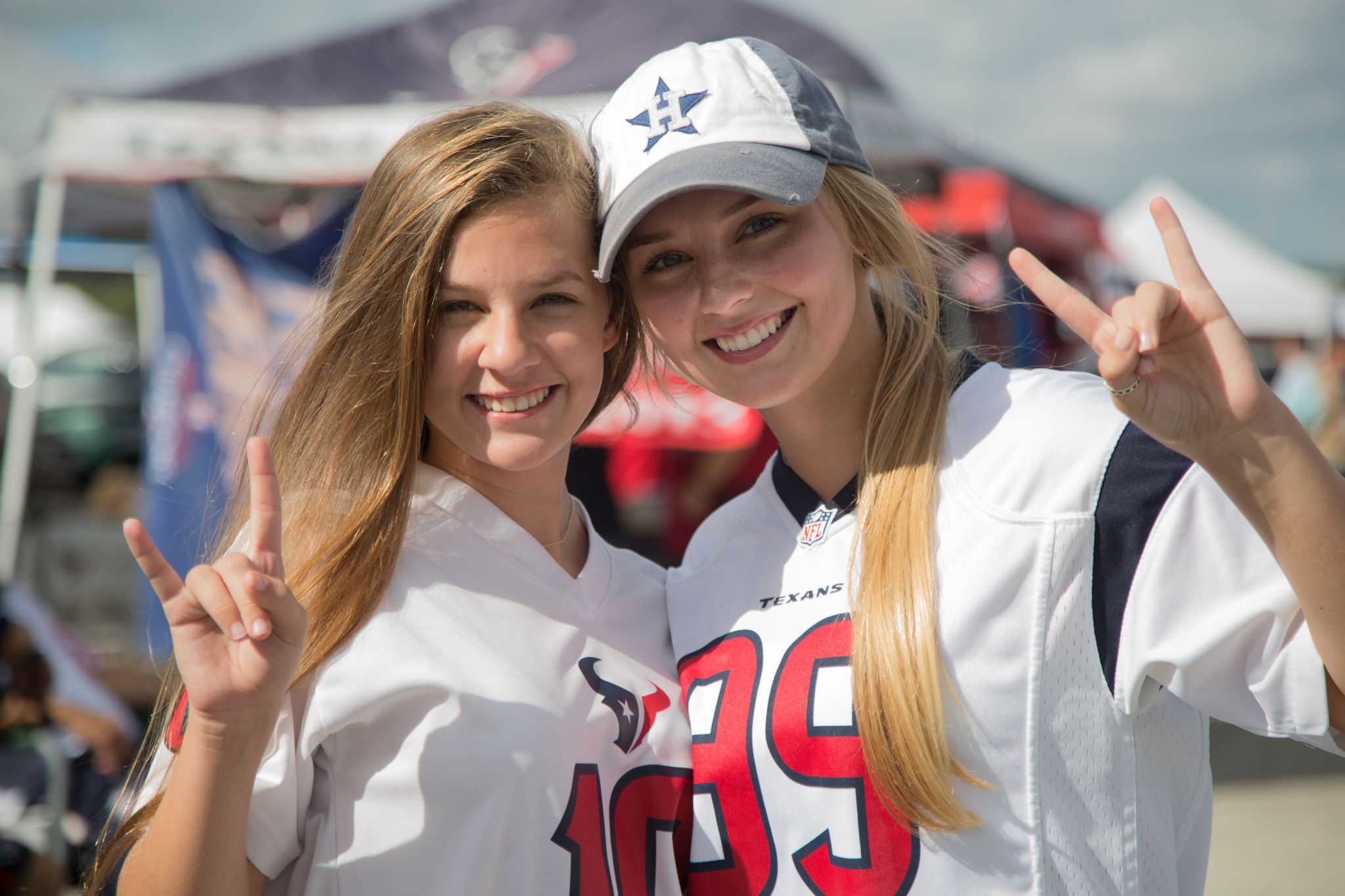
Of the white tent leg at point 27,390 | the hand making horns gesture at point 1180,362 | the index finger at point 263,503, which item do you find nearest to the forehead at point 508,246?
the index finger at point 263,503

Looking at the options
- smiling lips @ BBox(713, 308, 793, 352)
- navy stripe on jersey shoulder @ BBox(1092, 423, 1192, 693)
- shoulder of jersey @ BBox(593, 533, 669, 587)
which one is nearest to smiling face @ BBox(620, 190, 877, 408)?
smiling lips @ BBox(713, 308, 793, 352)

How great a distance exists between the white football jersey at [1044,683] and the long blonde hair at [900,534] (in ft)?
0.11

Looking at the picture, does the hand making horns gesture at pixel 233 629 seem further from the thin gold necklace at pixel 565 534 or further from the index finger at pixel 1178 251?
the index finger at pixel 1178 251

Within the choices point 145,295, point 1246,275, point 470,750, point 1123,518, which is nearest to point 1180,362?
point 1123,518

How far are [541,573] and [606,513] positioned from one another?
3686 millimetres

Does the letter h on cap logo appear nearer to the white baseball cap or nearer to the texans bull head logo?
the white baseball cap

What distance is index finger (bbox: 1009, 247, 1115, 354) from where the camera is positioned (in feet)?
3.99

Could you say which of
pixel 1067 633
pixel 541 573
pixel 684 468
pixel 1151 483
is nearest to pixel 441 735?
pixel 541 573

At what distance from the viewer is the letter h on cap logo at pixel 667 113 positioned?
1661 millimetres

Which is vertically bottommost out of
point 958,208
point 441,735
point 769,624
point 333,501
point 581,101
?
point 441,735

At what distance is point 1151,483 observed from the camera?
1.37 m

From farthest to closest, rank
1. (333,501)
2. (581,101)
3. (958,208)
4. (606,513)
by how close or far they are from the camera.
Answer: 1. (958,208)
2. (606,513)
3. (581,101)
4. (333,501)

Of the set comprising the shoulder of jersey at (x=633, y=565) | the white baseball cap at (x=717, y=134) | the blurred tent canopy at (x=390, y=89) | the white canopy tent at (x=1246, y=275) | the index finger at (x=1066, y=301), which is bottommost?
the shoulder of jersey at (x=633, y=565)

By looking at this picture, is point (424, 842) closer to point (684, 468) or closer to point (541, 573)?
point (541, 573)
